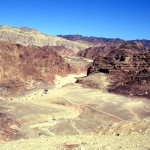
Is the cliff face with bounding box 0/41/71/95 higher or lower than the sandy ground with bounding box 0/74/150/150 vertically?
higher

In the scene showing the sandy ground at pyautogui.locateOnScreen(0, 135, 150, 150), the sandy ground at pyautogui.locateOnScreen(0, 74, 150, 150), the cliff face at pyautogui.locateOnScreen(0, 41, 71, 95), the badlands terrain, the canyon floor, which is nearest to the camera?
the sandy ground at pyautogui.locateOnScreen(0, 135, 150, 150)

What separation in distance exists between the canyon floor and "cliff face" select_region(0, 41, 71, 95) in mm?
9991

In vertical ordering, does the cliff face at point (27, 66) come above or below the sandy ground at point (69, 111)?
above

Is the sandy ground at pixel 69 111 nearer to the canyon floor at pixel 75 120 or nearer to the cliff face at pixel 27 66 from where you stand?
the canyon floor at pixel 75 120

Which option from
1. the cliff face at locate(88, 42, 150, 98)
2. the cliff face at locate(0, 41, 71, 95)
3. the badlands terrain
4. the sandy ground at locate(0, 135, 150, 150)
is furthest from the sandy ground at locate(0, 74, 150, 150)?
the cliff face at locate(0, 41, 71, 95)

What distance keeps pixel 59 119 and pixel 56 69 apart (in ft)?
163

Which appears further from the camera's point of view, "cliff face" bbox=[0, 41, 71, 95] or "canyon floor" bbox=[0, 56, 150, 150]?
"cliff face" bbox=[0, 41, 71, 95]

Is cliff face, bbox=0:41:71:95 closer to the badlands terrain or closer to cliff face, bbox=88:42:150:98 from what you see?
the badlands terrain

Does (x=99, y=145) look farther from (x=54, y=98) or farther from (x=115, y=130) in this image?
(x=54, y=98)

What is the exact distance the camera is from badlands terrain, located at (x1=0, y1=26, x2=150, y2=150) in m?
18.7

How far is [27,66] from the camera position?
3445 inches

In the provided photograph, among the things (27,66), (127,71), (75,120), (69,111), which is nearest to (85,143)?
(75,120)

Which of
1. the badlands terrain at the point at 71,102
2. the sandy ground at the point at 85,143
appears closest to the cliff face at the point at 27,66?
the badlands terrain at the point at 71,102

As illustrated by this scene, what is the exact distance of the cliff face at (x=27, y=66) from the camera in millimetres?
78850
